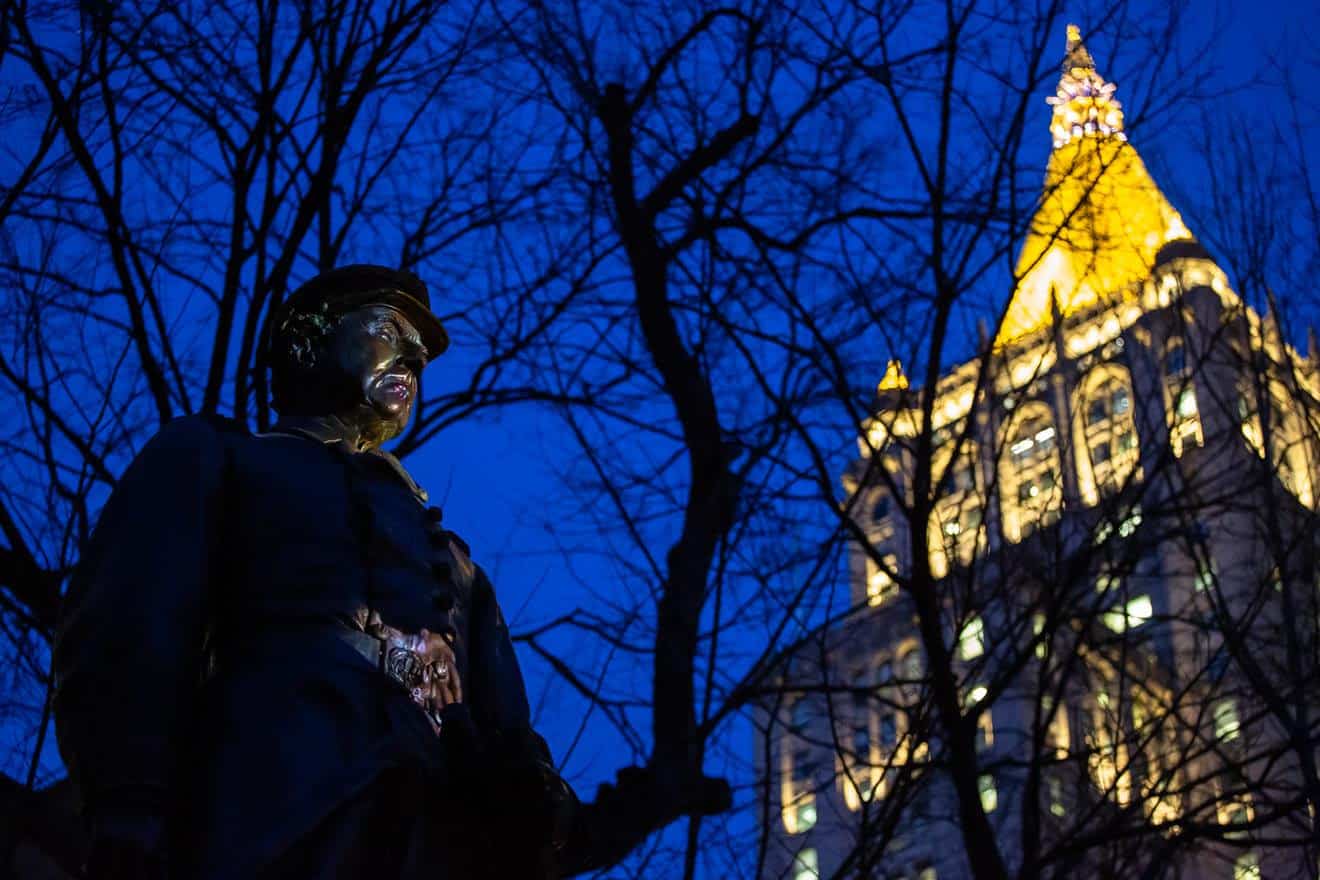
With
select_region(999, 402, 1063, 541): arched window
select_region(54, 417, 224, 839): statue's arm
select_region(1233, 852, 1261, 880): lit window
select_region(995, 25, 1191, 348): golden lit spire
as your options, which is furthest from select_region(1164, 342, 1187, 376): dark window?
select_region(54, 417, 224, 839): statue's arm

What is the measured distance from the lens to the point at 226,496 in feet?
11.7

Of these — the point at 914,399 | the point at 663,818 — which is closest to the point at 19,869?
the point at 663,818

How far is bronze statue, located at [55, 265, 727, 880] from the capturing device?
3137mm

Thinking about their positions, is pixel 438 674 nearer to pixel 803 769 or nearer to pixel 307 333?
pixel 307 333

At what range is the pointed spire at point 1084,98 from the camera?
928cm

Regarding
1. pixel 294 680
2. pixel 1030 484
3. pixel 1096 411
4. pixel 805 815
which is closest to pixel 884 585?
pixel 1030 484

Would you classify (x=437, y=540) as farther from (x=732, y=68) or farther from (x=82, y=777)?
(x=732, y=68)

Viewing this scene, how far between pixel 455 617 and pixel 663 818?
3.65 m

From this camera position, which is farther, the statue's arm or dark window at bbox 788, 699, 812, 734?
dark window at bbox 788, 699, 812, 734

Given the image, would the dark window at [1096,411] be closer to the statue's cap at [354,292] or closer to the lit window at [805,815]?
the statue's cap at [354,292]

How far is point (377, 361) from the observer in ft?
13.0

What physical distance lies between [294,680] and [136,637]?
1.04 feet

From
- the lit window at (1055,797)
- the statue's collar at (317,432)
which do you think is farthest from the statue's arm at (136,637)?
the lit window at (1055,797)

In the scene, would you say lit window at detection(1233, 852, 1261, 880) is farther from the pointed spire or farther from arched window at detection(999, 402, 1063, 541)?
the pointed spire
